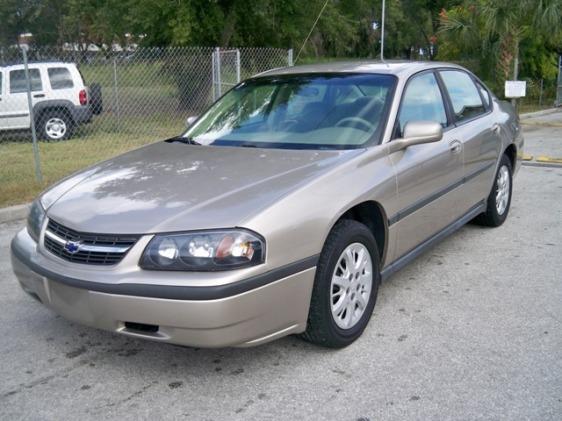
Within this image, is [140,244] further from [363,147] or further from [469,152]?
[469,152]

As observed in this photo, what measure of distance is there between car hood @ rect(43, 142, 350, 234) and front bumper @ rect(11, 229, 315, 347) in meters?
0.29

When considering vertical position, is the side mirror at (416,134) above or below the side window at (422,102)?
below

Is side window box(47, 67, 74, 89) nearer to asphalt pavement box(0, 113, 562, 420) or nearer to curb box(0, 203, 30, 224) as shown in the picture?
curb box(0, 203, 30, 224)

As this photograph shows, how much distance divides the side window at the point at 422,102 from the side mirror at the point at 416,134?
0.16 m

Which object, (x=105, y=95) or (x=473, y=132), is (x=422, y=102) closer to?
(x=473, y=132)

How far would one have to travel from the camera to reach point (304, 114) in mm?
4223

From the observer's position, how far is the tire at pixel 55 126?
13203mm

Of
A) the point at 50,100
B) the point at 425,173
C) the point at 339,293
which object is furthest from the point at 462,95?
the point at 50,100

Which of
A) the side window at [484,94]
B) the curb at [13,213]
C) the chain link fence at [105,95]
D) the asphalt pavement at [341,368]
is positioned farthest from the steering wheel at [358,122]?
the chain link fence at [105,95]

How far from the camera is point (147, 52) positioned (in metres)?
13.3

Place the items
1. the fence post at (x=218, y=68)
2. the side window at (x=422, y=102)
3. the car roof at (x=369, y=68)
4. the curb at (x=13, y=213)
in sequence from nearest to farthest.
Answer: the side window at (x=422, y=102)
the car roof at (x=369, y=68)
the curb at (x=13, y=213)
the fence post at (x=218, y=68)

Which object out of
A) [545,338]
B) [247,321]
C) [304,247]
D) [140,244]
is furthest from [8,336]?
[545,338]

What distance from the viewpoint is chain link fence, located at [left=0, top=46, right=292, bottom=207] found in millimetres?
12445

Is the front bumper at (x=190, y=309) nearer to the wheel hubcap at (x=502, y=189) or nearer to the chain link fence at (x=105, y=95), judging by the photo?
the wheel hubcap at (x=502, y=189)
